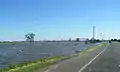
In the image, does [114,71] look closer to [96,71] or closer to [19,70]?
[96,71]

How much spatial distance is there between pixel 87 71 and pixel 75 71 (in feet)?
2.50

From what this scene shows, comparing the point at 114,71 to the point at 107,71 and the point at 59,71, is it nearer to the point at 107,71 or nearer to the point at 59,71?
the point at 107,71

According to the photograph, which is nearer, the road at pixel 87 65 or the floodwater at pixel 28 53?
the road at pixel 87 65

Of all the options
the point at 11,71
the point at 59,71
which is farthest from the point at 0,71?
the point at 59,71

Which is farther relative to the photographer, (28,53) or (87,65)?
(28,53)

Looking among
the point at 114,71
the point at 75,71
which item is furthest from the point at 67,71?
the point at 114,71

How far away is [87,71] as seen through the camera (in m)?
19.3

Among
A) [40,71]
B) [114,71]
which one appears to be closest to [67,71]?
[40,71]

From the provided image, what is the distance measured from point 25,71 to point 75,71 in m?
3.18

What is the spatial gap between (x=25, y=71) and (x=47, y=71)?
140 cm

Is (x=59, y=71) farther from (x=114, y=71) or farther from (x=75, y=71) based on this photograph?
(x=114, y=71)

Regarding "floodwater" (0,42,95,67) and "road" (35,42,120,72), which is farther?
"floodwater" (0,42,95,67)

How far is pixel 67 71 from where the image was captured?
64.0 ft

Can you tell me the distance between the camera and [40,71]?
19500 millimetres
